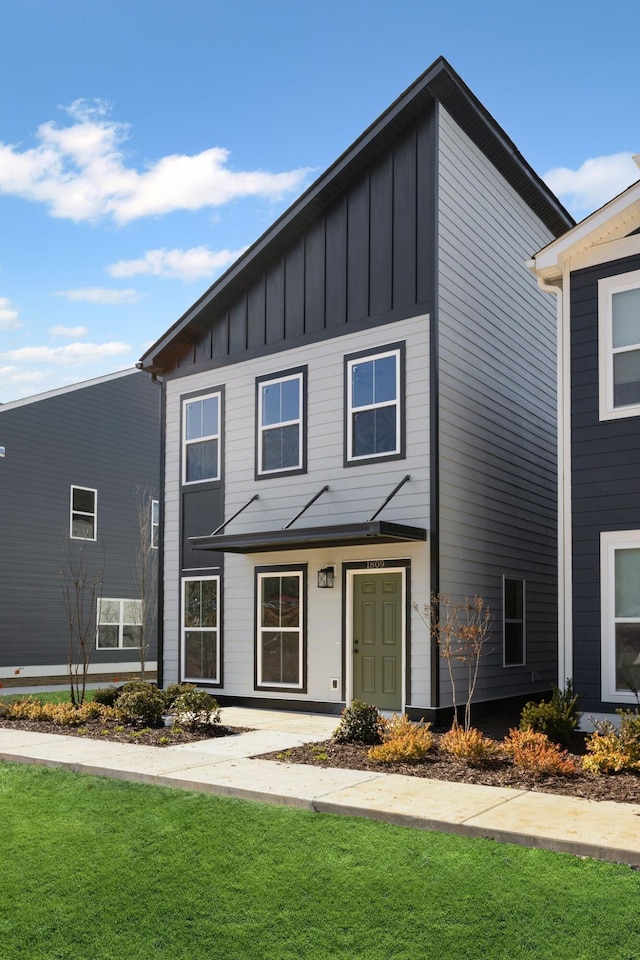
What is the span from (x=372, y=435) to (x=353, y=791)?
655 cm

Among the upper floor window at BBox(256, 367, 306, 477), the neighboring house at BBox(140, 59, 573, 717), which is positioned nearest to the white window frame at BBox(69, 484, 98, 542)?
the neighboring house at BBox(140, 59, 573, 717)

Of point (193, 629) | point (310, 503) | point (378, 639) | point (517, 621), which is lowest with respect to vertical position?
point (193, 629)

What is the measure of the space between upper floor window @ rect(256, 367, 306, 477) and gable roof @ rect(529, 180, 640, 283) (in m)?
4.45

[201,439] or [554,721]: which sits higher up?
[201,439]

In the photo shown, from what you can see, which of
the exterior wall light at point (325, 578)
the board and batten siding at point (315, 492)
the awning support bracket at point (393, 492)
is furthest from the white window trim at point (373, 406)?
the exterior wall light at point (325, 578)

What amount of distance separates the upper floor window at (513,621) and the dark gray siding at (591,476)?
3.31 metres

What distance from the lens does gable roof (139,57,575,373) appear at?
13203 millimetres

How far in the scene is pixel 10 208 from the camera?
67.4ft

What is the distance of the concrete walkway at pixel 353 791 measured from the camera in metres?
6.32

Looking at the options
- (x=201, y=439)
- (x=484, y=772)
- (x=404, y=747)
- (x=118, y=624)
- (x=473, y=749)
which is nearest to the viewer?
(x=484, y=772)

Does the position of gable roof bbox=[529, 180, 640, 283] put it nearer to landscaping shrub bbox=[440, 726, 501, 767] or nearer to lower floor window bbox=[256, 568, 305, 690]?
lower floor window bbox=[256, 568, 305, 690]

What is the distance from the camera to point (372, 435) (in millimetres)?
13398

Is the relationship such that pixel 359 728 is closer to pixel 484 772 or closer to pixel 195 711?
pixel 484 772

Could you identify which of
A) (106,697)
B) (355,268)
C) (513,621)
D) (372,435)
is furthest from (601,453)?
(106,697)
